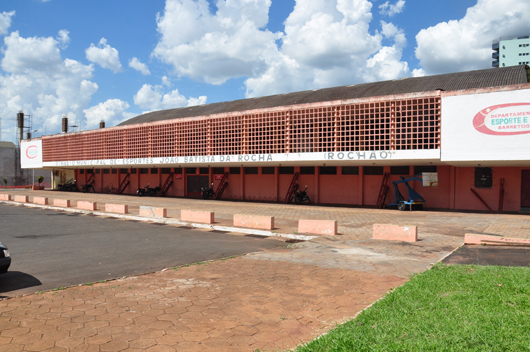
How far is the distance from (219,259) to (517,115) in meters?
15.7

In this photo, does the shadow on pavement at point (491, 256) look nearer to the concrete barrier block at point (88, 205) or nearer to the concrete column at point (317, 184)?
the concrete column at point (317, 184)

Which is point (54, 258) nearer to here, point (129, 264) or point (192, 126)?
point (129, 264)

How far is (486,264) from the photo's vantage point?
303 inches

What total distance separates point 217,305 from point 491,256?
257 inches

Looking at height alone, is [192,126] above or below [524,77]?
below

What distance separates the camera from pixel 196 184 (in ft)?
110

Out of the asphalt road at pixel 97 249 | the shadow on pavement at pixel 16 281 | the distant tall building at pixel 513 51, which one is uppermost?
the distant tall building at pixel 513 51

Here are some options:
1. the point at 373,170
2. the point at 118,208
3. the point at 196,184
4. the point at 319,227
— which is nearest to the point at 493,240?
the point at 319,227

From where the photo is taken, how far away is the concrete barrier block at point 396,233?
11.1 meters

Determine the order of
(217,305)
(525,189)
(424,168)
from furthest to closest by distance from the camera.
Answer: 1. (424,168)
2. (525,189)
3. (217,305)

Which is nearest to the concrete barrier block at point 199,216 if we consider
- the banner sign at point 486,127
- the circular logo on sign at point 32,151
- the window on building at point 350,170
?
the banner sign at point 486,127

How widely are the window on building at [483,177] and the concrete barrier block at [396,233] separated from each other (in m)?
12.4

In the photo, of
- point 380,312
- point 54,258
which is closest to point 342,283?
point 380,312

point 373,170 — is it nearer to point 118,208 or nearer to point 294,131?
point 294,131
